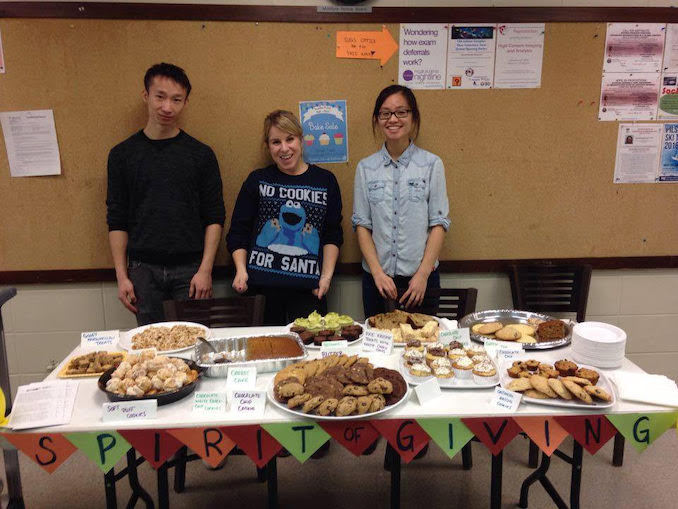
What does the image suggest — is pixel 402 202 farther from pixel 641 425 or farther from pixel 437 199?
pixel 641 425

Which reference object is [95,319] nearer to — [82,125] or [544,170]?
[82,125]

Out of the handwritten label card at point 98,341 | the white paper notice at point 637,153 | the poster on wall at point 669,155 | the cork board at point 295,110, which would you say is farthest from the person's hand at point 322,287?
the poster on wall at point 669,155

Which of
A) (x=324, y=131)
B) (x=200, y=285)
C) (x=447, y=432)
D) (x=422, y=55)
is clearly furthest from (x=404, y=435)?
(x=422, y=55)

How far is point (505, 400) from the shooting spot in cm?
142

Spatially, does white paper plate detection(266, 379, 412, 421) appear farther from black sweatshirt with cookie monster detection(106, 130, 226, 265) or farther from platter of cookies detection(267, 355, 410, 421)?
black sweatshirt with cookie monster detection(106, 130, 226, 265)

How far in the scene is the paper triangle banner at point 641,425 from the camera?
140cm

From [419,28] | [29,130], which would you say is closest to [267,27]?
[419,28]

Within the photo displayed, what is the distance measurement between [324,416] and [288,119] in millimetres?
1423

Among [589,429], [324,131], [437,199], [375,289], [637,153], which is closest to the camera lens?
[589,429]

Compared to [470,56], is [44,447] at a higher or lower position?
lower

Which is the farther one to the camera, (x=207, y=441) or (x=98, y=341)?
(x=98, y=341)

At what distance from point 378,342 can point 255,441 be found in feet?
1.93

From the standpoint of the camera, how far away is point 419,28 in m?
2.57

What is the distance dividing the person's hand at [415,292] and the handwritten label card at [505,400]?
0.91 meters
